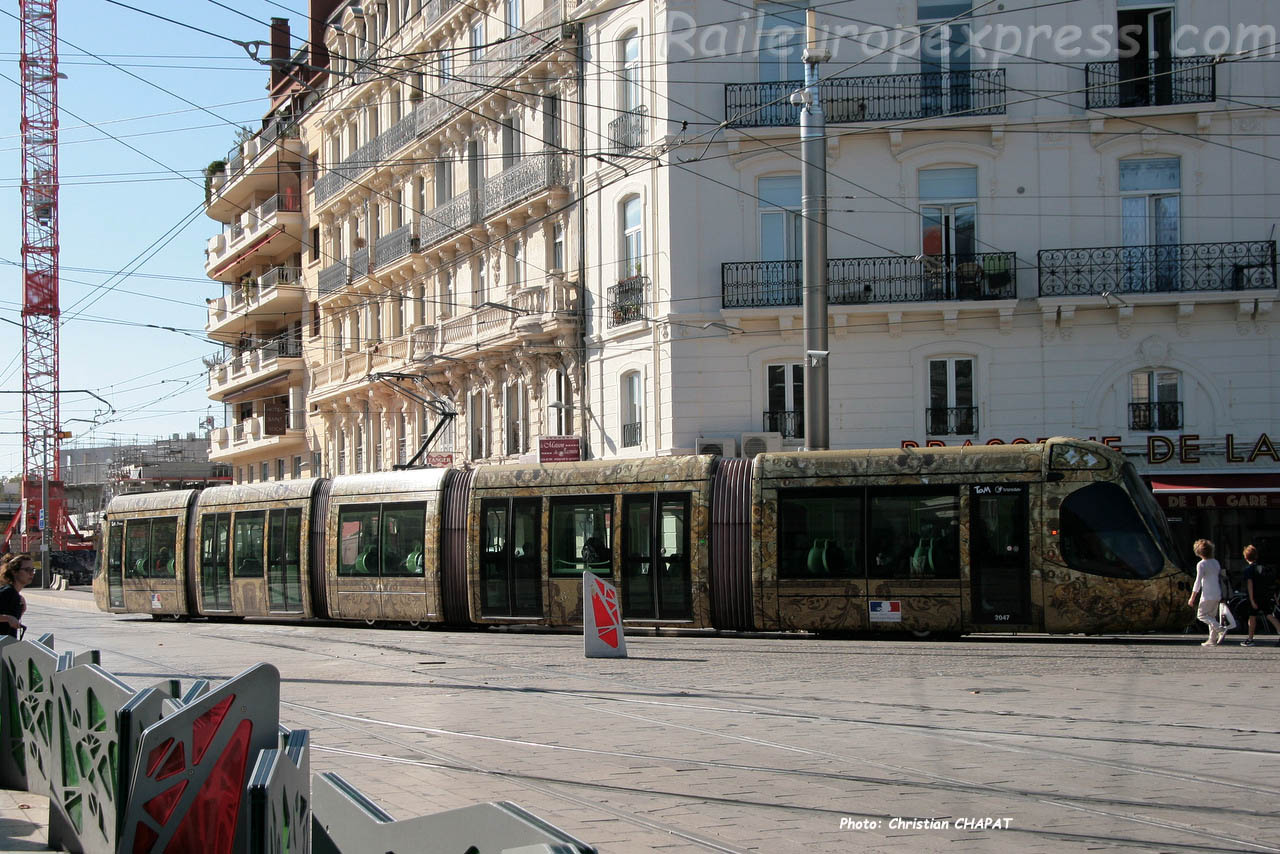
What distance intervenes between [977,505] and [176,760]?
46.2 ft

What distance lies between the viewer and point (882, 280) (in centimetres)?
2661

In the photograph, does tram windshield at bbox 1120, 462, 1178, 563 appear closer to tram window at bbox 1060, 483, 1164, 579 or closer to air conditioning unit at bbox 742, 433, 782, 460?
tram window at bbox 1060, 483, 1164, 579

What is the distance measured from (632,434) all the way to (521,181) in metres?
7.48

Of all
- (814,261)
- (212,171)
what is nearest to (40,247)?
(212,171)

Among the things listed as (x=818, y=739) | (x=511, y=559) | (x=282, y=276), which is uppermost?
(x=282, y=276)

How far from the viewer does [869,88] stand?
88.1 ft

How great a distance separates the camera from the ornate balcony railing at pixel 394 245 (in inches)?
1535

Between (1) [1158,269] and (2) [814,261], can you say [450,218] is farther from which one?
(1) [1158,269]

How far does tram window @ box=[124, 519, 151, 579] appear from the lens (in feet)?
91.6

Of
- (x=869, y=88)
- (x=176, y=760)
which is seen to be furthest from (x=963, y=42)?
(x=176, y=760)

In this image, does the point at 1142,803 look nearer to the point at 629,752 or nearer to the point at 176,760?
the point at 629,752

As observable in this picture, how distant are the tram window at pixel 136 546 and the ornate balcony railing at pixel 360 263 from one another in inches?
618

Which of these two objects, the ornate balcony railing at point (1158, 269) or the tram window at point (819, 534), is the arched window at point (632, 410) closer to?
the ornate balcony railing at point (1158, 269)

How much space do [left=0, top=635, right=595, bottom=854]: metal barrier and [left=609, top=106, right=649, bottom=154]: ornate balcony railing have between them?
73.3ft
